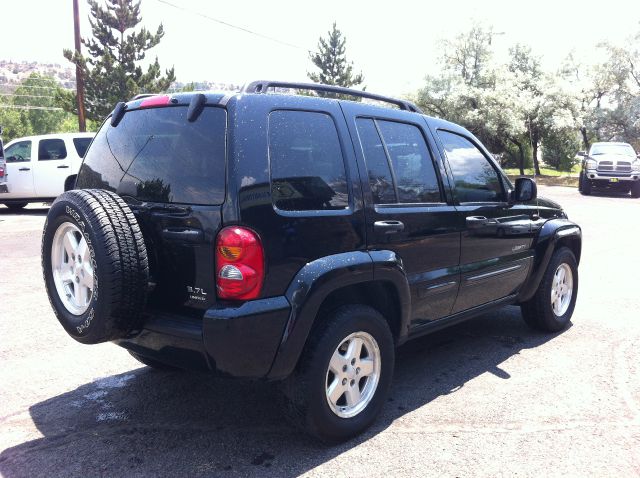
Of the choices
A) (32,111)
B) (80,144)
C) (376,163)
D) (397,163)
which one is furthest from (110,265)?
(32,111)

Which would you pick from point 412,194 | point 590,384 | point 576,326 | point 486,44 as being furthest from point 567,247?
point 486,44

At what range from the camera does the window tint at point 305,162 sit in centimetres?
297

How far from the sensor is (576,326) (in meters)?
5.46

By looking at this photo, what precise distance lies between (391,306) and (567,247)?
101 inches

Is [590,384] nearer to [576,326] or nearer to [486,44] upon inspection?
[576,326]

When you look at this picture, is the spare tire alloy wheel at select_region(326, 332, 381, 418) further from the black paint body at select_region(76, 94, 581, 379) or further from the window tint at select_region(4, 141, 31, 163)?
the window tint at select_region(4, 141, 31, 163)

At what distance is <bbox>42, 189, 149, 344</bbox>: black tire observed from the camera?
2.81m

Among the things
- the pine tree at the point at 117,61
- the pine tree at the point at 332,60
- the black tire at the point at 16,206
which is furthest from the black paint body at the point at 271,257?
the pine tree at the point at 332,60

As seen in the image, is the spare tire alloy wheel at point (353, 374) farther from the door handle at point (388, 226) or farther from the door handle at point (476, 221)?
the door handle at point (476, 221)

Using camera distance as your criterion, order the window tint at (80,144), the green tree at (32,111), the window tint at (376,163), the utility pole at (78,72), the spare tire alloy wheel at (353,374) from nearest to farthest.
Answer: the spare tire alloy wheel at (353,374), the window tint at (376,163), the window tint at (80,144), the utility pole at (78,72), the green tree at (32,111)

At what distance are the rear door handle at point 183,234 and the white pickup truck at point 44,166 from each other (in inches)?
494

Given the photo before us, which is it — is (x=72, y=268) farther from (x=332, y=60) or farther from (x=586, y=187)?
(x=332, y=60)

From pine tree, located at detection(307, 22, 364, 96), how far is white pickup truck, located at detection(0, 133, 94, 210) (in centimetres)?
3855

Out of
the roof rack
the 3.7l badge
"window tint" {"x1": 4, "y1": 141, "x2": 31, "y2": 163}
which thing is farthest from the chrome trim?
"window tint" {"x1": 4, "y1": 141, "x2": 31, "y2": 163}
